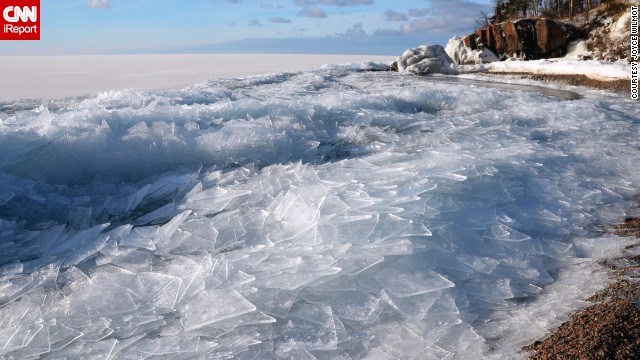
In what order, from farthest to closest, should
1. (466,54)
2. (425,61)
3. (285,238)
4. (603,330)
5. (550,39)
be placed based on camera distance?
(466,54) < (550,39) < (425,61) < (285,238) < (603,330)

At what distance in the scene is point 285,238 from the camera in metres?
2.95

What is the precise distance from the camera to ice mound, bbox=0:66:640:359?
86.1 inches

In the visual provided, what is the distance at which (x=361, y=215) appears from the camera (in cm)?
302

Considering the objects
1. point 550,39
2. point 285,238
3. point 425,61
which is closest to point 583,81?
point 425,61

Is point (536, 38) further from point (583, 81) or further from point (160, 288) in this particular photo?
point (160, 288)

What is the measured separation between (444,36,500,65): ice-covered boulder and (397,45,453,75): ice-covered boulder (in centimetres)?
197

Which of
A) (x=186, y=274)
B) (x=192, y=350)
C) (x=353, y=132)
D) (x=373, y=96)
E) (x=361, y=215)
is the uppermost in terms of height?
(x=373, y=96)

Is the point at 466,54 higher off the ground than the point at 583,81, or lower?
higher

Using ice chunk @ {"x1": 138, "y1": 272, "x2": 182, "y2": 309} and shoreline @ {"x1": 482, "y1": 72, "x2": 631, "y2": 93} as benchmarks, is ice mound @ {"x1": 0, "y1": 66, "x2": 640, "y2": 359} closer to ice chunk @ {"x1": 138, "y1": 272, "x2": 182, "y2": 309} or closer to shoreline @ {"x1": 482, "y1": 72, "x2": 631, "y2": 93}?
ice chunk @ {"x1": 138, "y1": 272, "x2": 182, "y2": 309}

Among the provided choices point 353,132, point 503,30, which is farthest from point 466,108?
point 503,30

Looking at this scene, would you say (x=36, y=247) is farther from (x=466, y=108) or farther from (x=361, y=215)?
(x=466, y=108)

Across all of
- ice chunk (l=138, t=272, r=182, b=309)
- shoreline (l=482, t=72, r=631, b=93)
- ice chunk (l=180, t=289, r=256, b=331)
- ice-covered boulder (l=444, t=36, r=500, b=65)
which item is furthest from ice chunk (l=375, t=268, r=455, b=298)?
ice-covered boulder (l=444, t=36, r=500, b=65)

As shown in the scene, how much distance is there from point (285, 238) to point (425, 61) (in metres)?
16.6

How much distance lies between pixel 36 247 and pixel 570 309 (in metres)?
3.17
